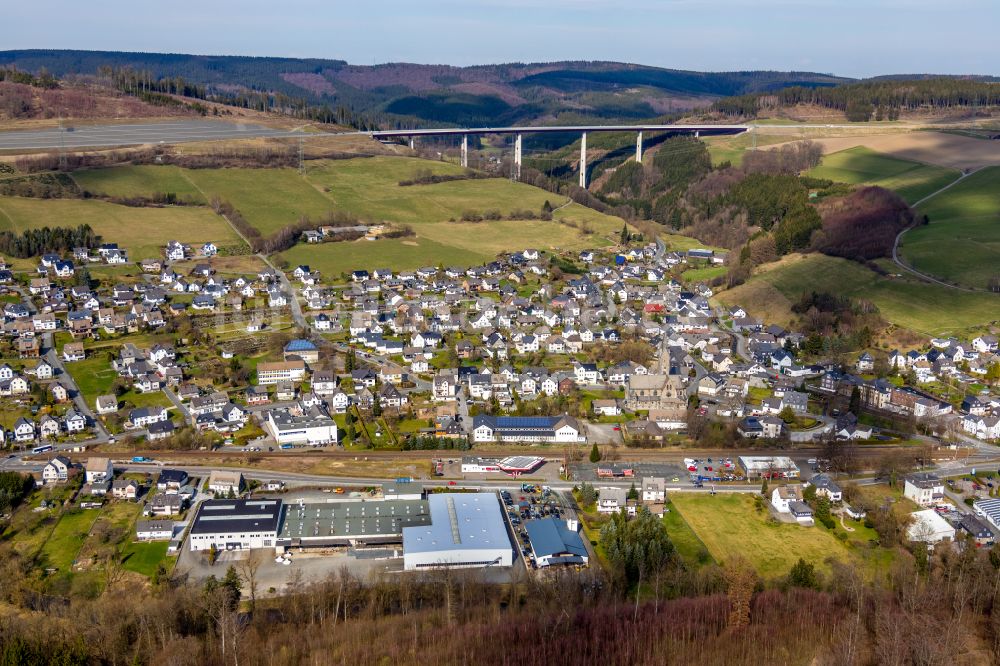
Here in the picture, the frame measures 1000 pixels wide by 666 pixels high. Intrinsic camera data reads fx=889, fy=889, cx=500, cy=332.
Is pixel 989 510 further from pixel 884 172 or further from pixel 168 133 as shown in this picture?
pixel 168 133

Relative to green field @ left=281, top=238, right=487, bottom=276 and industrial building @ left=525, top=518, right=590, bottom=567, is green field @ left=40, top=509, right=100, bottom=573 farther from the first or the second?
green field @ left=281, top=238, right=487, bottom=276

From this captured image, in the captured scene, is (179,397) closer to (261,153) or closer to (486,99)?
(261,153)

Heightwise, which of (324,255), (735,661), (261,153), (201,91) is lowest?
(735,661)

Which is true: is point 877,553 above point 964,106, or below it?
below

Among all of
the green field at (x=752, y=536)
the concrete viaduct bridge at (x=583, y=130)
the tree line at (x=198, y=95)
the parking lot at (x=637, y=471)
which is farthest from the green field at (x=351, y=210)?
the green field at (x=752, y=536)

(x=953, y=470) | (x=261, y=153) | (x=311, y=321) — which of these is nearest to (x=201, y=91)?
(x=261, y=153)

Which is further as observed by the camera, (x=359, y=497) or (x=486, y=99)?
(x=486, y=99)

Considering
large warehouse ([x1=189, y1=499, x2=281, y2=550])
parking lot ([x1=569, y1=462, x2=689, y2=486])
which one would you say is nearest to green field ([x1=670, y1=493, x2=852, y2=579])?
parking lot ([x1=569, y1=462, x2=689, y2=486])
